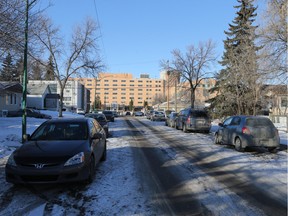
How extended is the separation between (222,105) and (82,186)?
1182 inches

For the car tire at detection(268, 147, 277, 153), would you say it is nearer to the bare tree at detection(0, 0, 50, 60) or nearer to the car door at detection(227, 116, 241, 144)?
the car door at detection(227, 116, 241, 144)

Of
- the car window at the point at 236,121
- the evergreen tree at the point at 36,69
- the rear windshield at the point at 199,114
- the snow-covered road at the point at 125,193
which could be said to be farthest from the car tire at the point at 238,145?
the evergreen tree at the point at 36,69

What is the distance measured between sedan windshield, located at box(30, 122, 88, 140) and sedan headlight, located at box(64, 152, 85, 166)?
1.04 meters

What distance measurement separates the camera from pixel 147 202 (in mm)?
5371

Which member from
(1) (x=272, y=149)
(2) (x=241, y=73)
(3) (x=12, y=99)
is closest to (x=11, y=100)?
(3) (x=12, y=99)

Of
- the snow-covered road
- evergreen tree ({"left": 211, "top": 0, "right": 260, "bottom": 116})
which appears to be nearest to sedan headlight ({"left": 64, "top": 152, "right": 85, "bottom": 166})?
the snow-covered road

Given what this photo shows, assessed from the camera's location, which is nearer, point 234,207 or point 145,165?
point 234,207

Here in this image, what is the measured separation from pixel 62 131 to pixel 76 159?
1.69 meters

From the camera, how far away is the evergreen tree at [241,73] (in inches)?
795

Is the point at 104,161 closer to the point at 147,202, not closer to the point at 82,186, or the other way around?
the point at 82,186

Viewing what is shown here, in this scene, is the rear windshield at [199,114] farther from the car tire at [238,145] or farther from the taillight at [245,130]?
the taillight at [245,130]

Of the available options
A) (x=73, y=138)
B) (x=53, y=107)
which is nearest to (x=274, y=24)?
(x=73, y=138)

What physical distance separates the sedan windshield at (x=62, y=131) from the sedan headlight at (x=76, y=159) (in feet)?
3.40

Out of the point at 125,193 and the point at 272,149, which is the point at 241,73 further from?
the point at 125,193
